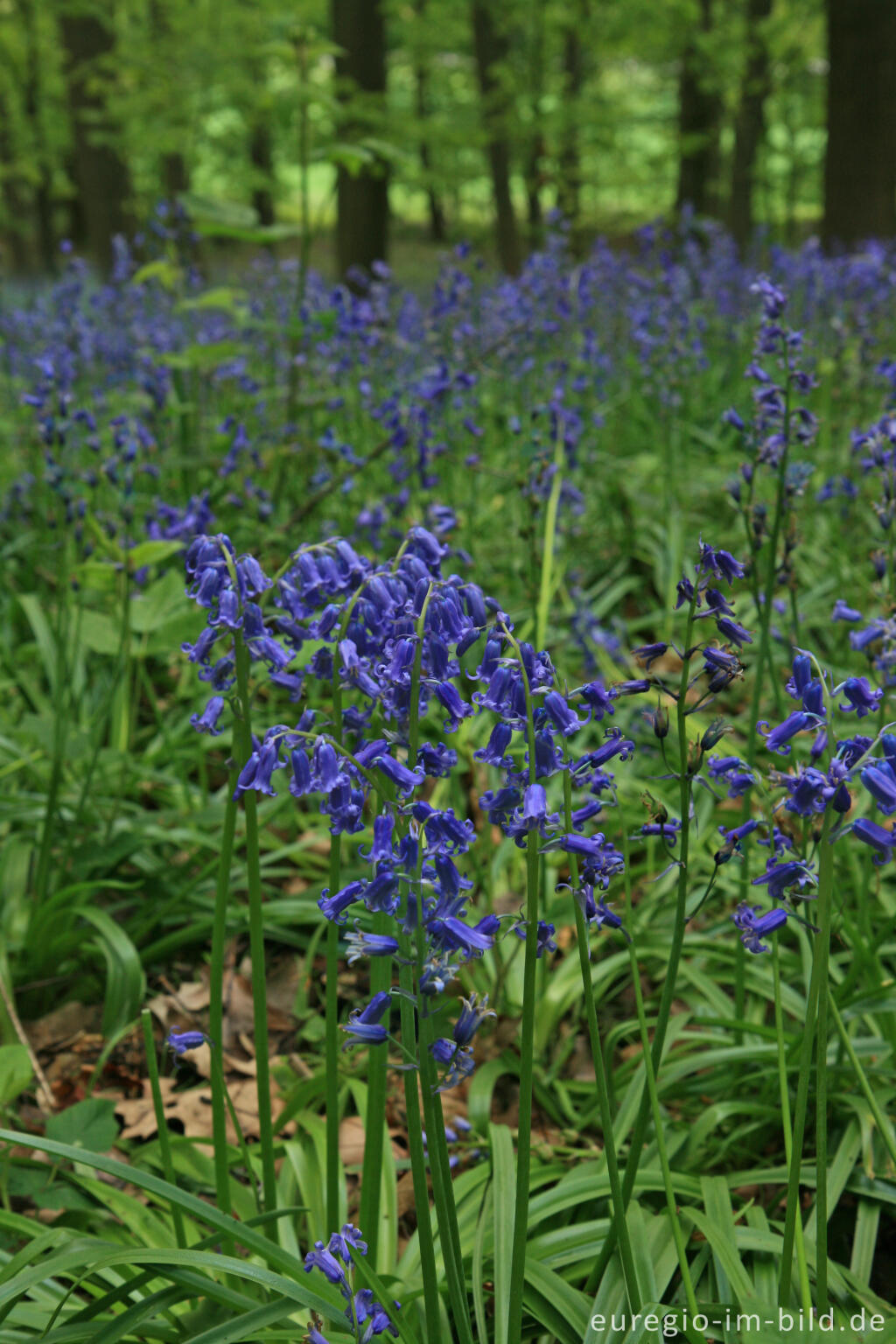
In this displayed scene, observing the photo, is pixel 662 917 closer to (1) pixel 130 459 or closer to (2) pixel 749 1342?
(2) pixel 749 1342

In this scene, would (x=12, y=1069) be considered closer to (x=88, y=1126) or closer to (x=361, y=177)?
(x=88, y=1126)

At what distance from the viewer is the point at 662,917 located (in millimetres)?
3072

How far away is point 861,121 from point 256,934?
A: 10519 mm

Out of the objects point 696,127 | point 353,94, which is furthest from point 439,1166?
point 696,127

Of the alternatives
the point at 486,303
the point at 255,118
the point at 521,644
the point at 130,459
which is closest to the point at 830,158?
the point at 486,303

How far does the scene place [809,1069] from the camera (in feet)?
4.81

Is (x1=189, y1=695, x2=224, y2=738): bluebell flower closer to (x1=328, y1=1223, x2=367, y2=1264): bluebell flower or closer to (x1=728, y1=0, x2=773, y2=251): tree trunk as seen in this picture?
(x1=328, y1=1223, x2=367, y2=1264): bluebell flower

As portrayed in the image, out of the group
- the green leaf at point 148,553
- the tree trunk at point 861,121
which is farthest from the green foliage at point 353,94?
the tree trunk at point 861,121

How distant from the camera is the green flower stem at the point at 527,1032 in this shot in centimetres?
132

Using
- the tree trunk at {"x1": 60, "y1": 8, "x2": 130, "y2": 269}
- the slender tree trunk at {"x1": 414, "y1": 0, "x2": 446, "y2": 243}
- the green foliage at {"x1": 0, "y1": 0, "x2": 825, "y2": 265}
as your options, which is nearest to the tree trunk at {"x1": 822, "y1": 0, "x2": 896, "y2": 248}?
the green foliage at {"x1": 0, "y1": 0, "x2": 825, "y2": 265}

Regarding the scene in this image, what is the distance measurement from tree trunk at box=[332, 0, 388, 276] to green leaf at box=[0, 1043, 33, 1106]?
31.3 ft

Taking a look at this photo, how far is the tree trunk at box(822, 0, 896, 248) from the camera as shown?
9.44 meters

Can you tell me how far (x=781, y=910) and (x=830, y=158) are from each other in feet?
34.6

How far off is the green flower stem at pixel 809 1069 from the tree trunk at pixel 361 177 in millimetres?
10005
